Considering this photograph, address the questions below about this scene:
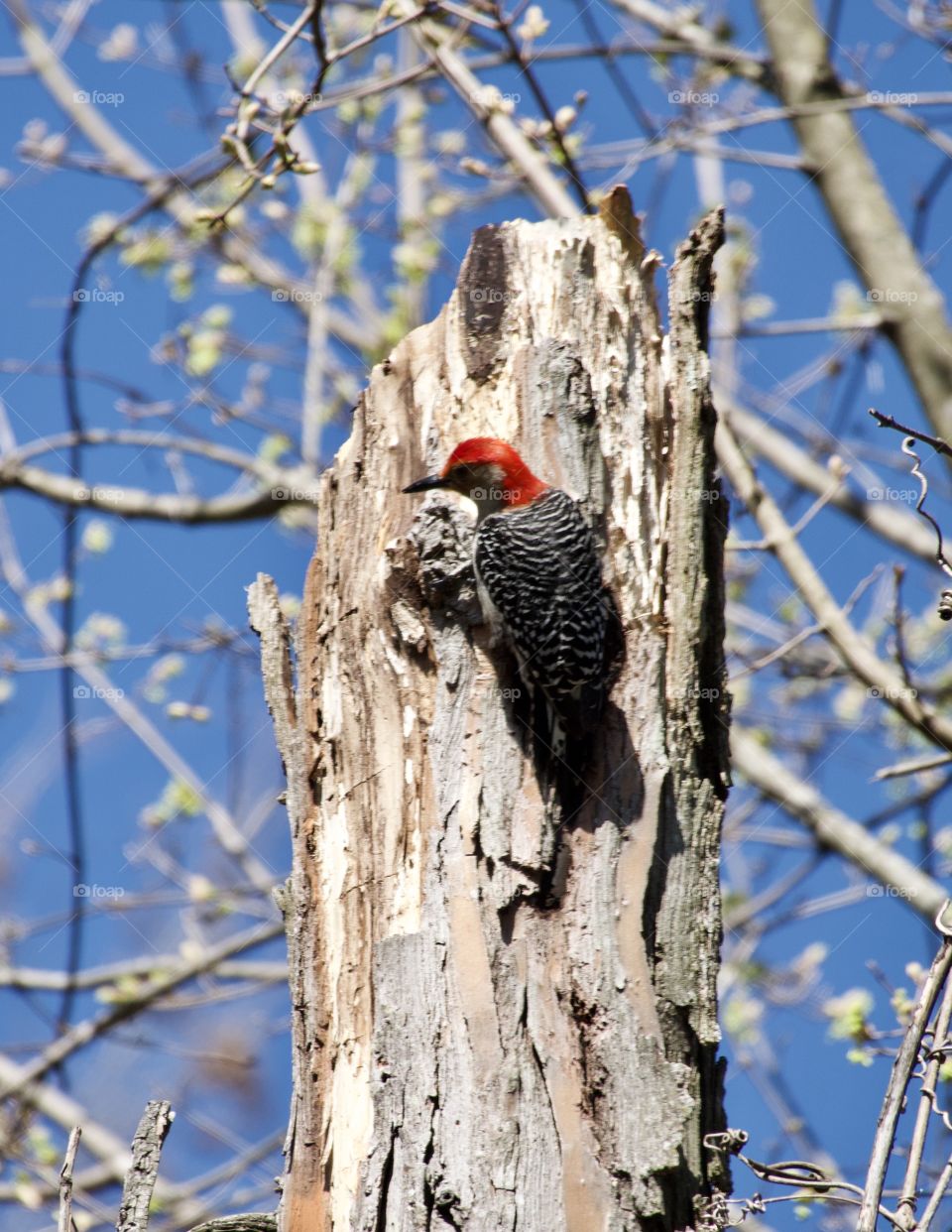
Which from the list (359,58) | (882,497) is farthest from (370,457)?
(359,58)

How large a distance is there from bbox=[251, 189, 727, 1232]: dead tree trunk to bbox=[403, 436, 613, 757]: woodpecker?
0.07 metres

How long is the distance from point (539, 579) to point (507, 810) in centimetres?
64

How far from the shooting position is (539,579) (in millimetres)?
3506

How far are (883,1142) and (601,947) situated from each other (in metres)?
0.98

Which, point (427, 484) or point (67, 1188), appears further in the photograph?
point (427, 484)

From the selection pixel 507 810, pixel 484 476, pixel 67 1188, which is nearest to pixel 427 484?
pixel 484 476

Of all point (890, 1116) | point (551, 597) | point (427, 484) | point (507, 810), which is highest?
point (427, 484)

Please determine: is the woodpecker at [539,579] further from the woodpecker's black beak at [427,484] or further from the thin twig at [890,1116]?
the thin twig at [890,1116]

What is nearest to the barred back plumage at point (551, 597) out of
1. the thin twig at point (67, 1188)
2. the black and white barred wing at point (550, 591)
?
the black and white barred wing at point (550, 591)

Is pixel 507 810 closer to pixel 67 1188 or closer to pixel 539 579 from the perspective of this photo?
pixel 539 579

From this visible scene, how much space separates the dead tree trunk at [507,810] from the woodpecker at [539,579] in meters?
0.07

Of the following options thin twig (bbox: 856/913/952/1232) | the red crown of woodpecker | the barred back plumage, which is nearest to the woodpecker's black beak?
the red crown of woodpecker

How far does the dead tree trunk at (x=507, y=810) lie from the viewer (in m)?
2.88

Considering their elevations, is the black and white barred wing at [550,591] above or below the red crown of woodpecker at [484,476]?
below
